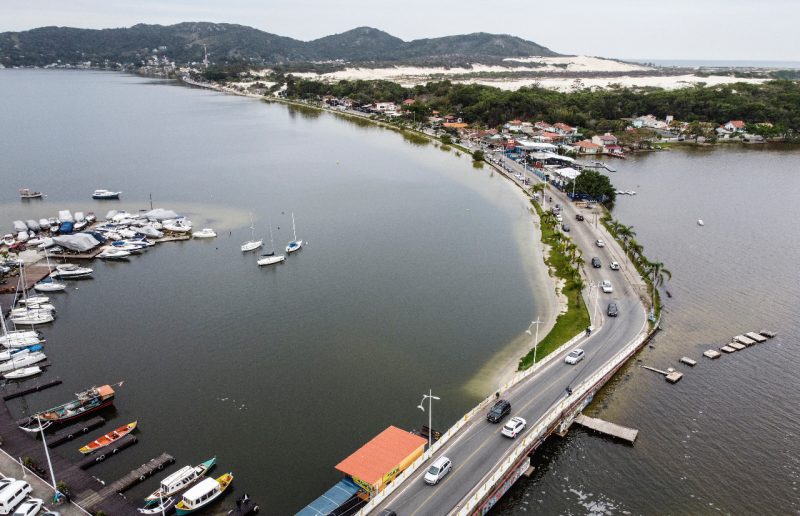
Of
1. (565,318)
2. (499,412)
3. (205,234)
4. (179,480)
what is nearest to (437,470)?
(499,412)

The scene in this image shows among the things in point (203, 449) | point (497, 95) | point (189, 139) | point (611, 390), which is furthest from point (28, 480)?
point (497, 95)

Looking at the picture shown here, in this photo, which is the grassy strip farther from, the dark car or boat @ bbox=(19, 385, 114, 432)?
boat @ bbox=(19, 385, 114, 432)

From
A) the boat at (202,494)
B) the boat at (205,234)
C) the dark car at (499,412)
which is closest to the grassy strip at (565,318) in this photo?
the dark car at (499,412)

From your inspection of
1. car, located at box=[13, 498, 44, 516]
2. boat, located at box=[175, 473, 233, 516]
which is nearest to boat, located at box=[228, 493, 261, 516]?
boat, located at box=[175, 473, 233, 516]

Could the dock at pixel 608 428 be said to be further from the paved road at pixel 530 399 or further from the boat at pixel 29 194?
the boat at pixel 29 194

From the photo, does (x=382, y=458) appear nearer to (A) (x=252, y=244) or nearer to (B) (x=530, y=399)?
(B) (x=530, y=399)

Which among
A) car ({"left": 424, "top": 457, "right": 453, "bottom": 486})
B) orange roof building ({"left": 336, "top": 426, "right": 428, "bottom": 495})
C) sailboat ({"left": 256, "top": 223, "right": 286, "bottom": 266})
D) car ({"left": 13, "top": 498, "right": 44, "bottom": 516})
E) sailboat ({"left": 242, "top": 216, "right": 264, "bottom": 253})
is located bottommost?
car ({"left": 13, "top": 498, "right": 44, "bottom": 516})
